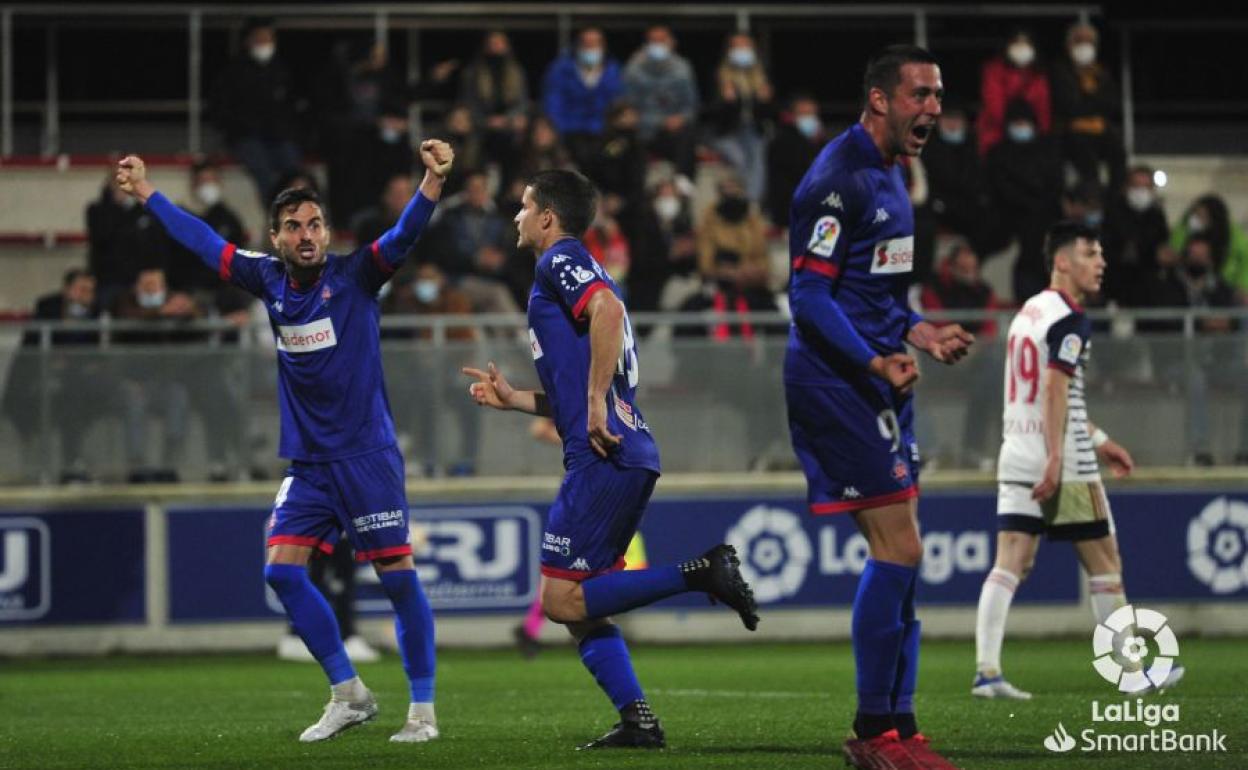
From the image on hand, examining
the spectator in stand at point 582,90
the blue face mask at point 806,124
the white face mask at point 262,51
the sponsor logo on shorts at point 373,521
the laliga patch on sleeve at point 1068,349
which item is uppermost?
the white face mask at point 262,51

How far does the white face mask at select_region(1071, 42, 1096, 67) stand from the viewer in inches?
749

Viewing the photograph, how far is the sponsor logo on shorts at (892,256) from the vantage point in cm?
705

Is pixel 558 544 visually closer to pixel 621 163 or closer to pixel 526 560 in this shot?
pixel 526 560

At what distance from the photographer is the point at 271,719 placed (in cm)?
958

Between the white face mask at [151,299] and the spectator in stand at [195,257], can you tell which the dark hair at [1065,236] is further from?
the spectator in stand at [195,257]

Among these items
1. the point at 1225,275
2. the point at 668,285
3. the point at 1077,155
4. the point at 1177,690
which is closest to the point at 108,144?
the point at 668,285

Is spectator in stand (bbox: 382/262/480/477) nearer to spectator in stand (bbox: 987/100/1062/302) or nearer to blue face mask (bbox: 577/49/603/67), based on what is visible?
blue face mask (bbox: 577/49/603/67)

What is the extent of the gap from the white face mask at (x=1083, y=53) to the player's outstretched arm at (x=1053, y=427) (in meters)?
9.83

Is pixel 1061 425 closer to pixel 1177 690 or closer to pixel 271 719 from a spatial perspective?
pixel 1177 690

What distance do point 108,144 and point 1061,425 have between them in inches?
544

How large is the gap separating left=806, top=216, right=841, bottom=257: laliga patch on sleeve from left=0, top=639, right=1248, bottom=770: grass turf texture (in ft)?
6.10

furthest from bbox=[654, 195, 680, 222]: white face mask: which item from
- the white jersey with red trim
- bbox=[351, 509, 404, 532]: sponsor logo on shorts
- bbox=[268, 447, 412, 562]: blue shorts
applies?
bbox=[351, 509, 404, 532]: sponsor logo on shorts

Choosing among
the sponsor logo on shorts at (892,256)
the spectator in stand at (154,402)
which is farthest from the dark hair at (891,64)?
the spectator in stand at (154,402)

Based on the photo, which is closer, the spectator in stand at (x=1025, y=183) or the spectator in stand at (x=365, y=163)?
the spectator in stand at (x=1025, y=183)
